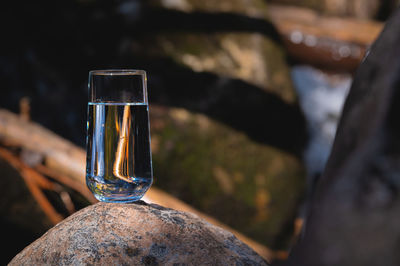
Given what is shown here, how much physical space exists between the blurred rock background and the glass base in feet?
8.61

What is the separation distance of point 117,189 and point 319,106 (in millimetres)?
4941

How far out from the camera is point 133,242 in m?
1.56

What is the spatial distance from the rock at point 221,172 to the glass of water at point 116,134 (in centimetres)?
265

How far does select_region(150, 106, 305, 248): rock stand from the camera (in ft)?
14.8

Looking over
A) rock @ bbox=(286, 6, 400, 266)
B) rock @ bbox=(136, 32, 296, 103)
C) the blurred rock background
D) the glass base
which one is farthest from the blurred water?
rock @ bbox=(286, 6, 400, 266)

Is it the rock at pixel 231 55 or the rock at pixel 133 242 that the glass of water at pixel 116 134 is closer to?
the rock at pixel 133 242

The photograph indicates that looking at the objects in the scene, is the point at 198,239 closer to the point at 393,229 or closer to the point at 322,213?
the point at 322,213

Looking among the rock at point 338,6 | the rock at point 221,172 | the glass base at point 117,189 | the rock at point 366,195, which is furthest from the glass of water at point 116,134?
the rock at point 338,6

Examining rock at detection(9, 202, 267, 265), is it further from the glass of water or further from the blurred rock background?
the blurred rock background

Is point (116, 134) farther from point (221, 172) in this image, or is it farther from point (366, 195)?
point (221, 172)

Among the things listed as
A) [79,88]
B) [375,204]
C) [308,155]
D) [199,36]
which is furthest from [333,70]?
[375,204]

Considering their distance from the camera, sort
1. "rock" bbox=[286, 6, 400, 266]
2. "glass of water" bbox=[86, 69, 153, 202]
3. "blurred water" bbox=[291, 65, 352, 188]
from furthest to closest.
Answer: "blurred water" bbox=[291, 65, 352, 188], "glass of water" bbox=[86, 69, 153, 202], "rock" bbox=[286, 6, 400, 266]

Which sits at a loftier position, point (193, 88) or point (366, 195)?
point (366, 195)

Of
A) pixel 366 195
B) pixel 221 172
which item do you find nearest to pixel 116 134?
pixel 366 195
